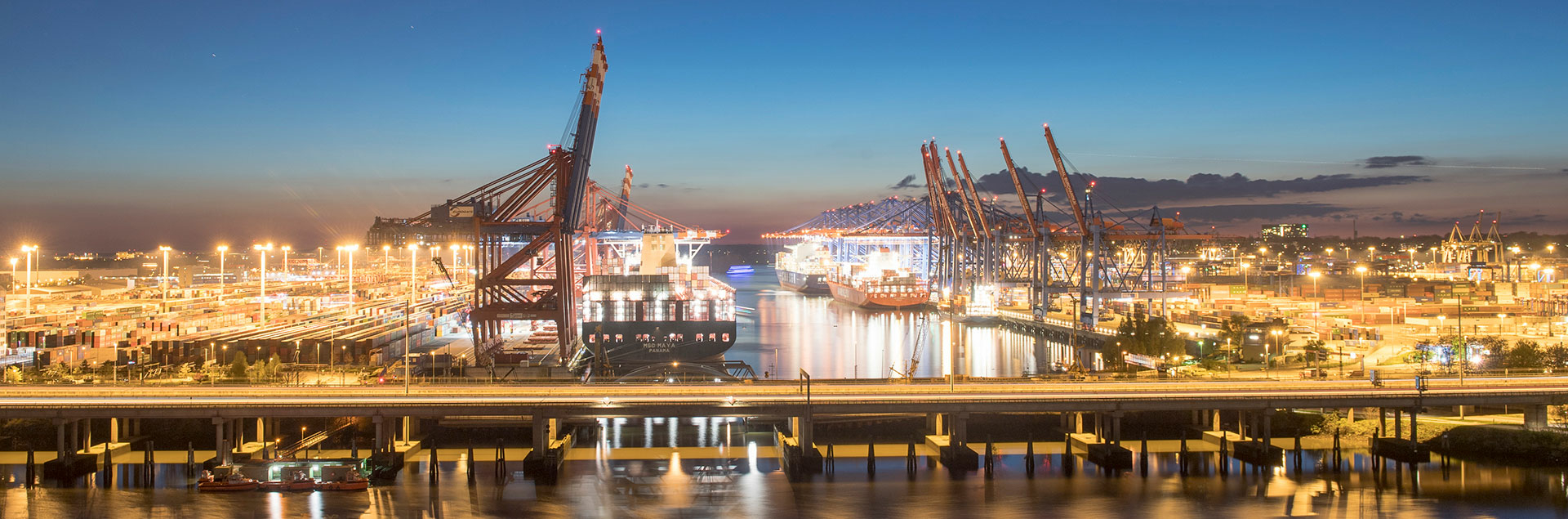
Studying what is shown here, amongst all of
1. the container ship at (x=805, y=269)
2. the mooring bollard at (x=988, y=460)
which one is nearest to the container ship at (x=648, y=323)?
the mooring bollard at (x=988, y=460)

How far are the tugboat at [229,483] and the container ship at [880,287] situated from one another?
7588cm

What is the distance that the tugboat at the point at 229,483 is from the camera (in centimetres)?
2450

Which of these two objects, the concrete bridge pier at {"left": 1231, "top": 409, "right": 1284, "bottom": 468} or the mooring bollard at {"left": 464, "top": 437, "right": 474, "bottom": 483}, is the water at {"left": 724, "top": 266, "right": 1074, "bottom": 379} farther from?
the mooring bollard at {"left": 464, "top": 437, "right": 474, "bottom": 483}

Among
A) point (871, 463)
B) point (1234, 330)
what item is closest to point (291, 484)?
point (871, 463)

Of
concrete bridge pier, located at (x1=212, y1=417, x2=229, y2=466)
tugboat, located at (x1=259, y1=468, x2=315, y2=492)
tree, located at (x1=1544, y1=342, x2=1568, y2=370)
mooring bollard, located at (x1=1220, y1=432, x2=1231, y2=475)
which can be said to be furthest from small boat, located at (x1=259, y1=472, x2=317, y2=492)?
tree, located at (x1=1544, y1=342, x2=1568, y2=370)

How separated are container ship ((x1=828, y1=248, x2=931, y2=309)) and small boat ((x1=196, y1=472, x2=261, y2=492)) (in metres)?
75.9

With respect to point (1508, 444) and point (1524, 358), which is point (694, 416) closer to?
point (1508, 444)

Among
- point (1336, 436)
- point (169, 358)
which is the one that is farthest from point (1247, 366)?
point (169, 358)

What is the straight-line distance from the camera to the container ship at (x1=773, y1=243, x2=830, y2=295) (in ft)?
451

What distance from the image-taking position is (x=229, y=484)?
24.5 m

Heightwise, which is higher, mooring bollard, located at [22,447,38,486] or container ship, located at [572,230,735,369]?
container ship, located at [572,230,735,369]

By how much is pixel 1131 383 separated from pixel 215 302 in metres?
70.2

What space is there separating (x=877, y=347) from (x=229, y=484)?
43.0m

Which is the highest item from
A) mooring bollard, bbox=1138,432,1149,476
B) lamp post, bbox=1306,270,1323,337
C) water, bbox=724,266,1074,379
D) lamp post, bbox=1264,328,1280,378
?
lamp post, bbox=1306,270,1323,337
